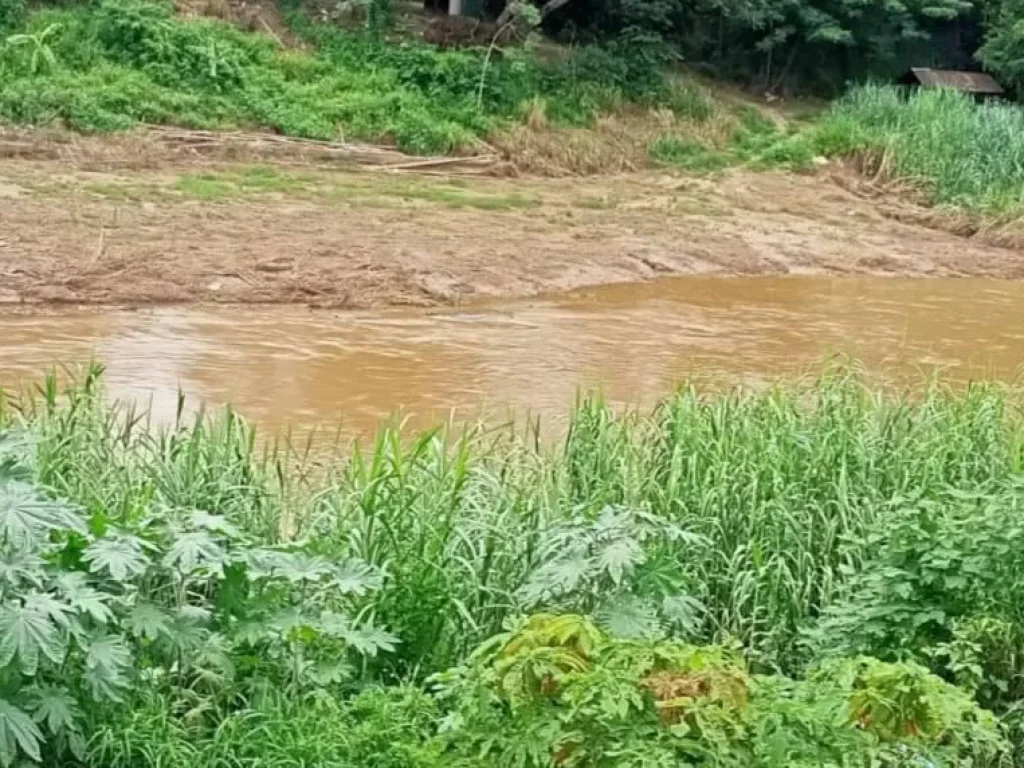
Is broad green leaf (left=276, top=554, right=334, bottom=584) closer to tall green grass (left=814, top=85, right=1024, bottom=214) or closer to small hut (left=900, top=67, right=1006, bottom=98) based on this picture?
tall green grass (left=814, top=85, right=1024, bottom=214)

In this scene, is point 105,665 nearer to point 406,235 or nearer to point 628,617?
point 628,617

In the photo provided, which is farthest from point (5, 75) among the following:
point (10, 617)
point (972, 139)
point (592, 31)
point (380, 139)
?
point (10, 617)

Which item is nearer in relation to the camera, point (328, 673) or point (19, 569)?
point (19, 569)

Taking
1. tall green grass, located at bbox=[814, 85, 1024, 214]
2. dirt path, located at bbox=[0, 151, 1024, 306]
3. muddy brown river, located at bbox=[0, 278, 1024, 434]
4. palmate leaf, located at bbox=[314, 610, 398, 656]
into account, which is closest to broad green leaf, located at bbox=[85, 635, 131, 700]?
palmate leaf, located at bbox=[314, 610, 398, 656]

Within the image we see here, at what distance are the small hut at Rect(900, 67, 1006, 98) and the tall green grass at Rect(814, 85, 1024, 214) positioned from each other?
4.24m

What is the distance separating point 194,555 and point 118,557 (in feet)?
0.76

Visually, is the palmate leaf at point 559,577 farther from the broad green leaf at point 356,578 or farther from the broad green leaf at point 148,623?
the broad green leaf at point 148,623

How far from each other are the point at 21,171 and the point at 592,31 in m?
11.1

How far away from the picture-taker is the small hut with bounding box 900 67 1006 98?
81.1 feet

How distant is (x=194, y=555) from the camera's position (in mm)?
3463

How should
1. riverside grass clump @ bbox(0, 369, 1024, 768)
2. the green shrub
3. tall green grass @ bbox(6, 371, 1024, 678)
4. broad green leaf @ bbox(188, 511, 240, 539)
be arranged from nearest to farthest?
riverside grass clump @ bbox(0, 369, 1024, 768) < broad green leaf @ bbox(188, 511, 240, 539) < tall green grass @ bbox(6, 371, 1024, 678) < the green shrub

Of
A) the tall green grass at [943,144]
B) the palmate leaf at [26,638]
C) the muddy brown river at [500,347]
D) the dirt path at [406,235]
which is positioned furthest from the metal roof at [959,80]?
the palmate leaf at [26,638]

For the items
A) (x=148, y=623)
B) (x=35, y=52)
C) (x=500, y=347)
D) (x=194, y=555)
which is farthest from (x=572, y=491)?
(x=35, y=52)

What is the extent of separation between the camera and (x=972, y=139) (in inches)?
738
